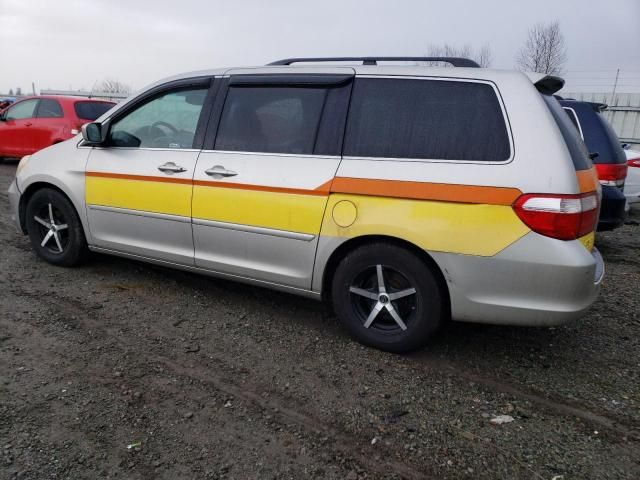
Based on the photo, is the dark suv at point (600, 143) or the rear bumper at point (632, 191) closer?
the dark suv at point (600, 143)

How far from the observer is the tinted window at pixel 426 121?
2.82 m

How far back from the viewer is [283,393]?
107 inches

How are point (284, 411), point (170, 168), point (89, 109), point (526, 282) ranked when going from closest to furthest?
point (284, 411)
point (526, 282)
point (170, 168)
point (89, 109)

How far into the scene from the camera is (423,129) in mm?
2973

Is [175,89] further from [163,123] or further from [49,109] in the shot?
[49,109]

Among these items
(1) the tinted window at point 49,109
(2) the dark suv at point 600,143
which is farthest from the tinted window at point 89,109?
(2) the dark suv at point 600,143

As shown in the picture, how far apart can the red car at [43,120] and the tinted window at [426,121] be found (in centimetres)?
806

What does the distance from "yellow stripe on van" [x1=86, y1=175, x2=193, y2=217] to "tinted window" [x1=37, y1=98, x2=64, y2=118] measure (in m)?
6.73

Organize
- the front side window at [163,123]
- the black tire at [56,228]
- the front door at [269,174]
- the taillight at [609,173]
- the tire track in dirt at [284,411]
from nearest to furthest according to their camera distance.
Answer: the tire track in dirt at [284,411] → the front door at [269,174] → the front side window at [163,123] → the black tire at [56,228] → the taillight at [609,173]

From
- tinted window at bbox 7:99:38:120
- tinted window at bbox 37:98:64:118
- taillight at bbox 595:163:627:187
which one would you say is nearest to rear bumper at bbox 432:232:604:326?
taillight at bbox 595:163:627:187

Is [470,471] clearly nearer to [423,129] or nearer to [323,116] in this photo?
[423,129]

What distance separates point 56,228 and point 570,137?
13.7 feet

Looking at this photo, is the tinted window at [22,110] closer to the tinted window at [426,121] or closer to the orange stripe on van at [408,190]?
the orange stripe on van at [408,190]

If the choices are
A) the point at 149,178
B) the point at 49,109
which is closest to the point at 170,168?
the point at 149,178
